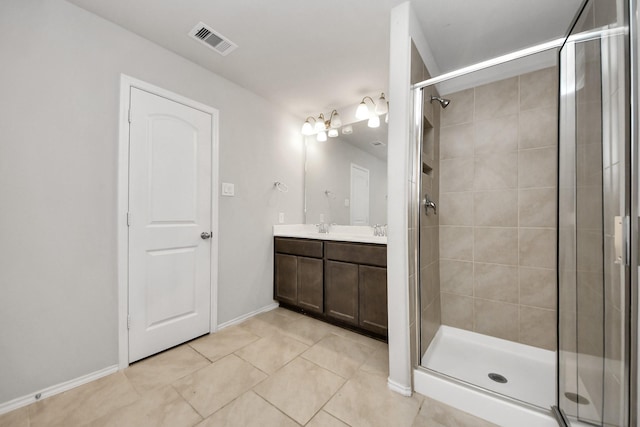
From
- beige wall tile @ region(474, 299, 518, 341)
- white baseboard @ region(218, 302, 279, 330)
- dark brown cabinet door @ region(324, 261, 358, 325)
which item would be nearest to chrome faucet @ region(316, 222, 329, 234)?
dark brown cabinet door @ region(324, 261, 358, 325)

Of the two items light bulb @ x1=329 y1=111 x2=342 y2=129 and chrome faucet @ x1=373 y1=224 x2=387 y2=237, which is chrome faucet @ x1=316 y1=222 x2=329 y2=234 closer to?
chrome faucet @ x1=373 y1=224 x2=387 y2=237

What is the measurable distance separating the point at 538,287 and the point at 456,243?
63 centimetres

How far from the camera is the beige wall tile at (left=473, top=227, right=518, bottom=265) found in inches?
77.8

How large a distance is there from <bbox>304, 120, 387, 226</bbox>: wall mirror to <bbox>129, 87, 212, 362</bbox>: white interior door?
128 cm

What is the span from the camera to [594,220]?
3.21ft

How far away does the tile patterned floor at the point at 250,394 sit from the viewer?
1239 millimetres

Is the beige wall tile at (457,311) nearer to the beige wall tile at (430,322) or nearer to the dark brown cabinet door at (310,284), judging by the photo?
the beige wall tile at (430,322)

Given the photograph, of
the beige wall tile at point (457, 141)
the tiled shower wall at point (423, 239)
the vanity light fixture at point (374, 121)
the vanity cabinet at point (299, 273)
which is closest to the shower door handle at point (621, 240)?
the tiled shower wall at point (423, 239)

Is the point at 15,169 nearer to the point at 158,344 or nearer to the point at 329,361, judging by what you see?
the point at 158,344

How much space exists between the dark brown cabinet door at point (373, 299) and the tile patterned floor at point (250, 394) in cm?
16

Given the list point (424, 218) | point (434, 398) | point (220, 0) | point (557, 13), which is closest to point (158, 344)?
point (434, 398)

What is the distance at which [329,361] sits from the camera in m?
1.76

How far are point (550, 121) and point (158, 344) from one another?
3.42 m

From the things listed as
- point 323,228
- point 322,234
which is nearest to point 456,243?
point 322,234
